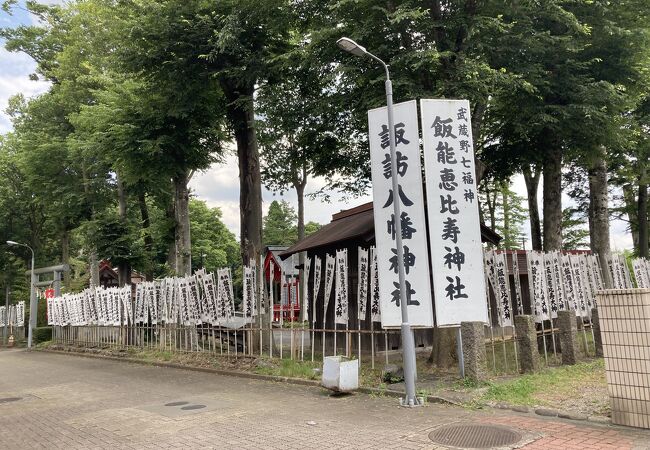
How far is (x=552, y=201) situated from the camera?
16.8m

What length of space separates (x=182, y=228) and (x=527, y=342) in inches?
625

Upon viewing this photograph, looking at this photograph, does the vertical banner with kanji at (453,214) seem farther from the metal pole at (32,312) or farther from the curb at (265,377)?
the metal pole at (32,312)

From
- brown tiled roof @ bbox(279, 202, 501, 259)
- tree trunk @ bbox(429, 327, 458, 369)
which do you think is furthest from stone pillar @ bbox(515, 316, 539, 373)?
brown tiled roof @ bbox(279, 202, 501, 259)

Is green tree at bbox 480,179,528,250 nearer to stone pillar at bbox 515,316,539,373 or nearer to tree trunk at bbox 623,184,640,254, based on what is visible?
tree trunk at bbox 623,184,640,254

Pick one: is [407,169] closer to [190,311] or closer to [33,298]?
[190,311]

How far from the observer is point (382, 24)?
39.4ft

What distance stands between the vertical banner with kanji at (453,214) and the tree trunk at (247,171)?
7551mm

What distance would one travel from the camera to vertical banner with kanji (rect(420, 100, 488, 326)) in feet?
32.5

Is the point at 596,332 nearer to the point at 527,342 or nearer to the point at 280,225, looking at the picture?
the point at 527,342

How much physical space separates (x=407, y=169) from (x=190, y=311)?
965cm

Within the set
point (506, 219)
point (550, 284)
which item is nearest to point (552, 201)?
point (550, 284)

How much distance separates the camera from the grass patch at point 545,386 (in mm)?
8438

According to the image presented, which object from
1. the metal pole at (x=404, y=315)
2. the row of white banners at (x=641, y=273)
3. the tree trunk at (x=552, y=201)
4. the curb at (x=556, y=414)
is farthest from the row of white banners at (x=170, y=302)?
the row of white banners at (x=641, y=273)

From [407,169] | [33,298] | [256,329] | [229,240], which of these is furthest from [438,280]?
[229,240]
